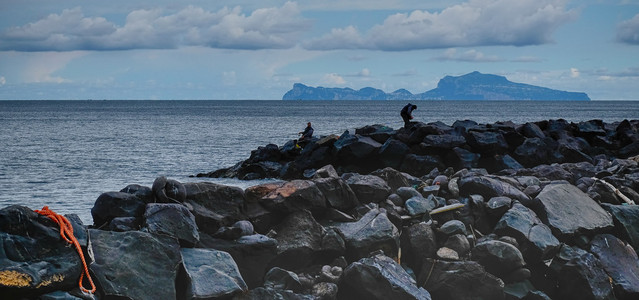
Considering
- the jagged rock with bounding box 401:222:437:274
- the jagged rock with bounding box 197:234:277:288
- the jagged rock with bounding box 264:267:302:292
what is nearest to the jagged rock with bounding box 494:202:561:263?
the jagged rock with bounding box 401:222:437:274

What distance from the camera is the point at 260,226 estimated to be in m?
10.4

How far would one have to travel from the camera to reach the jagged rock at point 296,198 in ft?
34.2

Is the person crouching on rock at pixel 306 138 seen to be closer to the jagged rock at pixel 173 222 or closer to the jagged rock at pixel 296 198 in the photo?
the jagged rock at pixel 296 198

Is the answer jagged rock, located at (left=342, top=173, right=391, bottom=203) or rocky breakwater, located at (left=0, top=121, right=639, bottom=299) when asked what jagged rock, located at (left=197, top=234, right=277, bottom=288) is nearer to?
rocky breakwater, located at (left=0, top=121, right=639, bottom=299)

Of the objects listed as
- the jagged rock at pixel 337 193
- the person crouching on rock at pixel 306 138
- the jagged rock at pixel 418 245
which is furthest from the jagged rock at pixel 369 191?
the person crouching on rock at pixel 306 138

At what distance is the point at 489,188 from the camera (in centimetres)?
1207

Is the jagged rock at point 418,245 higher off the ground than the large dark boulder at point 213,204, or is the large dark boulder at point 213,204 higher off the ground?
the large dark boulder at point 213,204

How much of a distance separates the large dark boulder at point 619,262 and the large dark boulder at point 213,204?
5.94 metres

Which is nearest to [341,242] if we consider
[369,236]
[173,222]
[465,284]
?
[369,236]

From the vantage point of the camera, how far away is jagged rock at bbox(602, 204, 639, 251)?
11820mm

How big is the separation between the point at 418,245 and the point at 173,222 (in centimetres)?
379

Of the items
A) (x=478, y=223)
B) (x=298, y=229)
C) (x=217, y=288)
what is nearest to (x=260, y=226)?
(x=298, y=229)

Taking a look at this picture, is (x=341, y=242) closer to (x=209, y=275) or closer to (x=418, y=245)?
(x=418, y=245)

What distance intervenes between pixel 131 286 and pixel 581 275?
6651 mm
